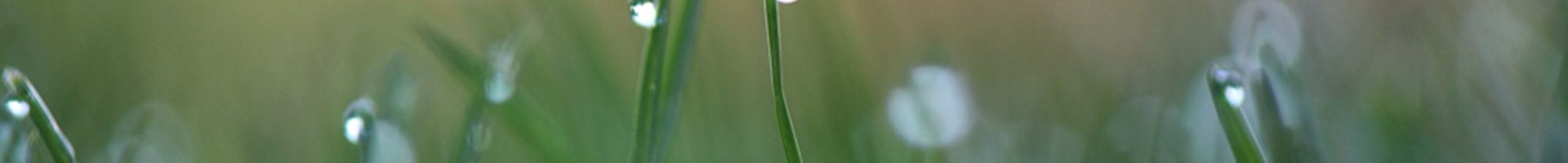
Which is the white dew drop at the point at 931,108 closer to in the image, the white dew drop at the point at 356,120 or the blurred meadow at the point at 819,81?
the blurred meadow at the point at 819,81

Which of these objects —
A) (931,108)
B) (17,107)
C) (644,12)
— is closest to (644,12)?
(644,12)

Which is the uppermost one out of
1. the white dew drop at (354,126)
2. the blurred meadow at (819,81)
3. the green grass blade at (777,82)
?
the blurred meadow at (819,81)

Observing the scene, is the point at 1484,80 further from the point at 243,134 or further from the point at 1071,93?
the point at 243,134

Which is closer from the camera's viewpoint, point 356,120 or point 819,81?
point 356,120

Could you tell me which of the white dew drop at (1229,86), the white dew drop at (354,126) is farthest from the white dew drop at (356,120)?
the white dew drop at (1229,86)

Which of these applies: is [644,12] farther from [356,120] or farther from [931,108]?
[931,108]

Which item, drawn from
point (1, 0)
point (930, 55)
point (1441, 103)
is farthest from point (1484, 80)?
point (1, 0)

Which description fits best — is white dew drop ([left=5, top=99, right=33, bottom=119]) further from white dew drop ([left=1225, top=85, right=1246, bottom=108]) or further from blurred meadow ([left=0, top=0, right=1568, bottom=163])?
white dew drop ([left=1225, top=85, right=1246, bottom=108])
